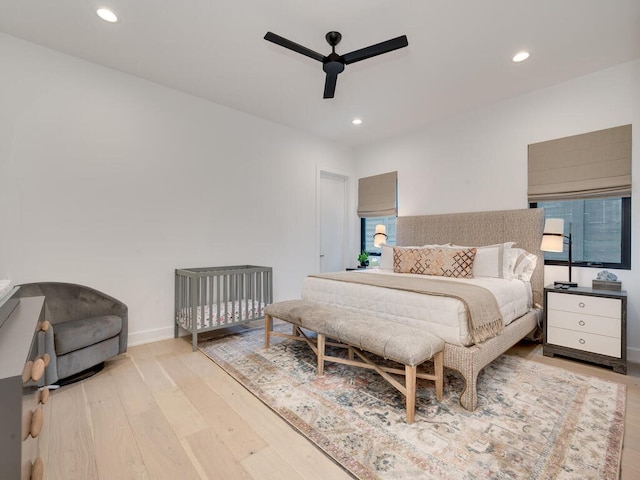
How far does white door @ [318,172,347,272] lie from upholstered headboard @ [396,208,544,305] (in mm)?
1217

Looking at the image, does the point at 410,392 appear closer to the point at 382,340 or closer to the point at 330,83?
the point at 382,340

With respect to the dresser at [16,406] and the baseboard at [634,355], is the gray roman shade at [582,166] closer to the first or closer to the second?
the baseboard at [634,355]

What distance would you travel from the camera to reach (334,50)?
2570mm

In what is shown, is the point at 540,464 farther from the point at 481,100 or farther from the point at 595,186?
the point at 481,100

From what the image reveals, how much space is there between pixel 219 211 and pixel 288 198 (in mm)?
1120

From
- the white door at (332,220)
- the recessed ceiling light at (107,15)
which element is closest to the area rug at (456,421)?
the white door at (332,220)

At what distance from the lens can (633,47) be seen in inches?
102

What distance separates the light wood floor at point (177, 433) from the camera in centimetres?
147

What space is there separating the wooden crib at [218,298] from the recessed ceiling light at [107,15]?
2.19 metres

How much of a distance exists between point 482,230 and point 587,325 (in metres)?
1.41

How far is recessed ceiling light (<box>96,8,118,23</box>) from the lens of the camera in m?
2.23

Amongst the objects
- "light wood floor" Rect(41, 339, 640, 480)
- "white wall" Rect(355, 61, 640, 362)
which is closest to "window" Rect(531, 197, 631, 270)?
"white wall" Rect(355, 61, 640, 362)

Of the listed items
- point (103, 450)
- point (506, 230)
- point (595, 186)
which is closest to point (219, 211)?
A: point (103, 450)

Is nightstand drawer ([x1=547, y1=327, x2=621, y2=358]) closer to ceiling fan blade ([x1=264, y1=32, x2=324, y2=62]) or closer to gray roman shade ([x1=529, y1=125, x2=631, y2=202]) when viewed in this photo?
gray roman shade ([x1=529, y1=125, x2=631, y2=202])
